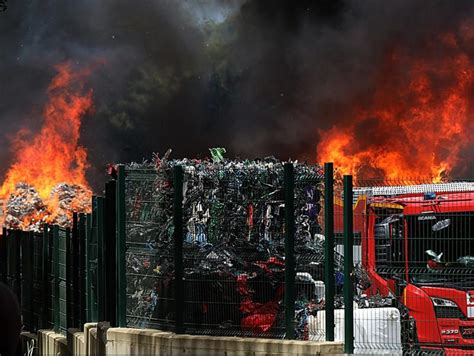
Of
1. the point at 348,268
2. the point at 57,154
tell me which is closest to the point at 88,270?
the point at 348,268

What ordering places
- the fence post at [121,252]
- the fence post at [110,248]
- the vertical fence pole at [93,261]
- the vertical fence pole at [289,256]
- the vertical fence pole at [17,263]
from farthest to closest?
the vertical fence pole at [17,263]
the vertical fence pole at [93,261]
the fence post at [110,248]
the fence post at [121,252]
the vertical fence pole at [289,256]

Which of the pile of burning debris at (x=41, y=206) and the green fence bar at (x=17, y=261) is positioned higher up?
the pile of burning debris at (x=41, y=206)

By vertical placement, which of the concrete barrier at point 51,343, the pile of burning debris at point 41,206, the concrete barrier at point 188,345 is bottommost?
the concrete barrier at point 51,343

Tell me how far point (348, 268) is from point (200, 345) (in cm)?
198

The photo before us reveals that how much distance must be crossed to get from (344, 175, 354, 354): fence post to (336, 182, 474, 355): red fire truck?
379 millimetres

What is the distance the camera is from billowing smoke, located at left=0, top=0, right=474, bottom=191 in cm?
3753

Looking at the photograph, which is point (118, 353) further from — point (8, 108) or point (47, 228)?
point (8, 108)

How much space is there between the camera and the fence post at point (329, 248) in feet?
40.6

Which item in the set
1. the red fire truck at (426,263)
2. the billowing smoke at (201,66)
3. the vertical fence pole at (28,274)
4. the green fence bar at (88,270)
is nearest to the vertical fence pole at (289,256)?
the red fire truck at (426,263)

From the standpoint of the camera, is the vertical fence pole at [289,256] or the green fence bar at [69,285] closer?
the vertical fence pole at [289,256]

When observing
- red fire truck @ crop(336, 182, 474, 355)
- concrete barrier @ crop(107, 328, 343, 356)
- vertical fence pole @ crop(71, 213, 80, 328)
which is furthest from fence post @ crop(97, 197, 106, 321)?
red fire truck @ crop(336, 182, 474, 355)

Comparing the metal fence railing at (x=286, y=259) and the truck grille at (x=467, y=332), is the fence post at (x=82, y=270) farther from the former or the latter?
the truck grille at (x=467, y=332)

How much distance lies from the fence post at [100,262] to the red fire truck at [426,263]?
3436 mm

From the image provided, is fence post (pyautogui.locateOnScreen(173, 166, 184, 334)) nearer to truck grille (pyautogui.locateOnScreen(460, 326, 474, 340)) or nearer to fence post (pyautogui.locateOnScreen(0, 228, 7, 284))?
truck grille (pyautogui.locateOnScreen(460, 326, 474, 340))
